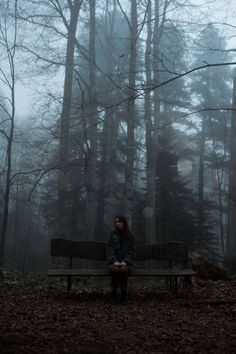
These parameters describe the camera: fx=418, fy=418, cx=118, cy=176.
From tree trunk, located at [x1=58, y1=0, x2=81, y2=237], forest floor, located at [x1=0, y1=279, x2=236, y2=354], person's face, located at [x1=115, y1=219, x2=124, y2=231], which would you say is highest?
tree trunk, located at [x1=58, y1=0, x2=81, y2=237]

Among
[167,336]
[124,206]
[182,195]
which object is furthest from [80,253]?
[182,195]

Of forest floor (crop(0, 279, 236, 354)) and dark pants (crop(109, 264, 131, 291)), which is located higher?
dark pants (crop(109, 264, 131, 291))

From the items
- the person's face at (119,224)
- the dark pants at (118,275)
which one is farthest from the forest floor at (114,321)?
the person's face at (119,224)

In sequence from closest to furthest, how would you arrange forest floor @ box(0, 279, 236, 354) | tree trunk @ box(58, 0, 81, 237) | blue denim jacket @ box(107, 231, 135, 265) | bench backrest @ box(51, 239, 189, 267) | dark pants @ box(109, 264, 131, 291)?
1. forest floor @ box(0, 279, 236, 354)
2. dark pants @ box(109, 264, 131, 291)
3. blue denim jacket @ box(107, 231, 135, 265)
4. bench backrest @ box(51, 239, 189, 267)
5. tree trunk @ box(58, 0, 81, 237)

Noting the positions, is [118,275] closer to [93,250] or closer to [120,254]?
[120,254]

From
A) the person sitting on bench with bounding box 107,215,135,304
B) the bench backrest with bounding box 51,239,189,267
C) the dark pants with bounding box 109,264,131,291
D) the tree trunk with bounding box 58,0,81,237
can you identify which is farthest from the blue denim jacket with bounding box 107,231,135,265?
the tree trunk with bounding box 58,0,81,237

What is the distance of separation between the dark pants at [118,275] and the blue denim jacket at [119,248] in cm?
29

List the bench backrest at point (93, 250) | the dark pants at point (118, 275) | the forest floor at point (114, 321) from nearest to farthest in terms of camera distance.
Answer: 1. the forest floor at point (114, 321)
2. the dark pants at point (118, 275)
3. the bench backrest at point (93, 250)

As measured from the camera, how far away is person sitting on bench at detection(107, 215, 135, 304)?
7.46 metres

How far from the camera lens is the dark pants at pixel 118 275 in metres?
7.43

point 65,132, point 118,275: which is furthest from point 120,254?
point 65,132

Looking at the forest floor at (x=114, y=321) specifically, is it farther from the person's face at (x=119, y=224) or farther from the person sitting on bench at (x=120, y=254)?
the person's face at (x=119, y=224)

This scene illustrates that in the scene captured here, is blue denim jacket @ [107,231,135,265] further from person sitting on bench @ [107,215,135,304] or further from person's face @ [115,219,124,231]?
person's face @ [115,219,124,231]

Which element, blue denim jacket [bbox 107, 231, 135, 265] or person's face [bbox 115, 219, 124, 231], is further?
person's face [bbox 115, 219, 124, 231]
